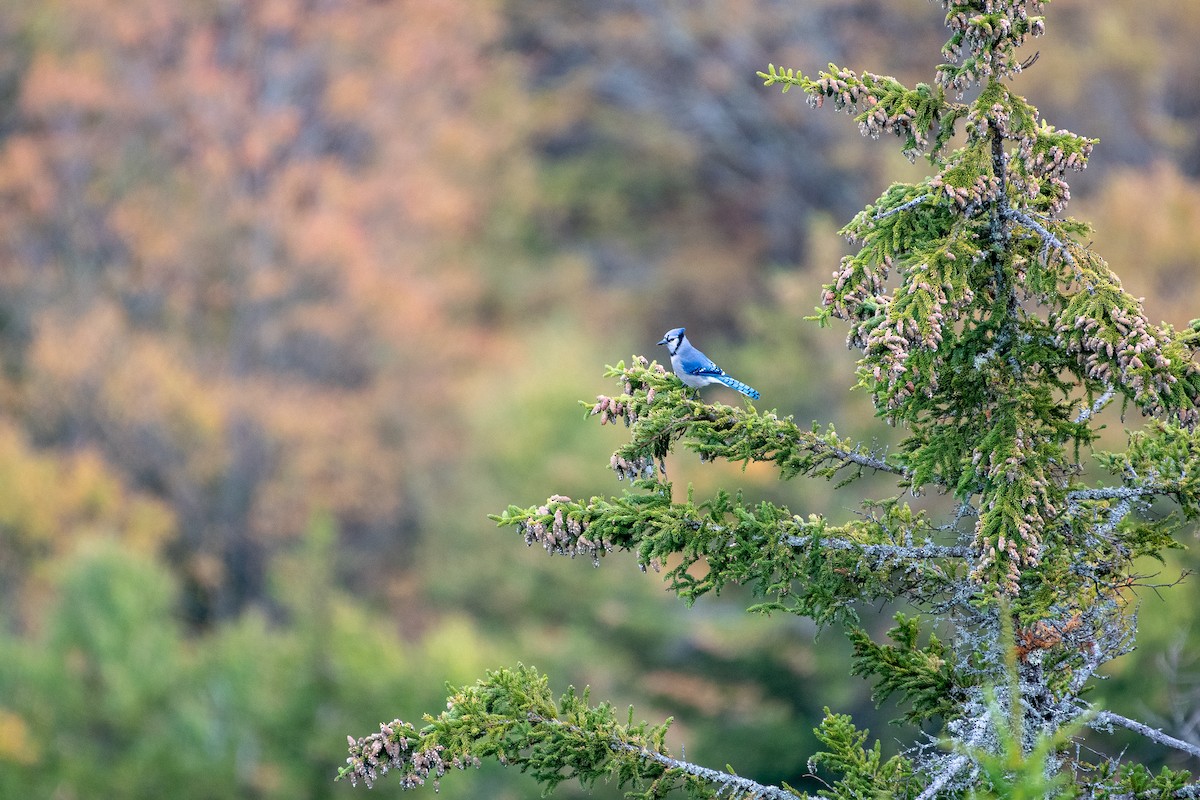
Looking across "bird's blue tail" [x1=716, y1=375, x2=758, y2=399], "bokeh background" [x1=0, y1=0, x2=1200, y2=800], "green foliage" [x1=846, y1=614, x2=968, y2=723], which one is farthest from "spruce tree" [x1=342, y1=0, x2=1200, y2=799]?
"bokeh background" [x1=0, y1=0, x2=1200, y2=800]

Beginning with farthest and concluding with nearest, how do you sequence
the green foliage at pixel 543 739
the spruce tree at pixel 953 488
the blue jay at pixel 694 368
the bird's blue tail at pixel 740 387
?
1. the blue jay at pixel 694 368
2. the bird's blue tail at pixel 740 387
3. the green foliage at pixel 543 739
4. the spruce tree at pixel 953 488

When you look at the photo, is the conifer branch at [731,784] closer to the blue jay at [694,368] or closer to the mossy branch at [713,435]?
the mossy branch at [713,435]

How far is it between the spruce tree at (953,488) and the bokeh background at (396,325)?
462 inches

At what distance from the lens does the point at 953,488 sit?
6457mm

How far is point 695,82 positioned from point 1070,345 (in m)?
33.7

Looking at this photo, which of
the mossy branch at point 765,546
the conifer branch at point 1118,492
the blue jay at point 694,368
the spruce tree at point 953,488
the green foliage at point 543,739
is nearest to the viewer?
the spruce tree at point 953,488

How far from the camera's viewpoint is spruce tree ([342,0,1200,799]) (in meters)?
5.92

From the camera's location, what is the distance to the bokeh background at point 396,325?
22531 mm

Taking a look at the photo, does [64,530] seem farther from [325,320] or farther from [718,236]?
[718,236]

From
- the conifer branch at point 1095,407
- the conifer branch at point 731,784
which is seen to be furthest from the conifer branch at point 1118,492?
the conifer branch at point 731,784

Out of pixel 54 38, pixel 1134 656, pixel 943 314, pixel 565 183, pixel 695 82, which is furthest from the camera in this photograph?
pixel 565 183

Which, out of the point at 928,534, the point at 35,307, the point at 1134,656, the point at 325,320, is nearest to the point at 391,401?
the point at 325,320

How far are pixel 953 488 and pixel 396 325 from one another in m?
29.6

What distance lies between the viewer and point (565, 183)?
4366 cm
